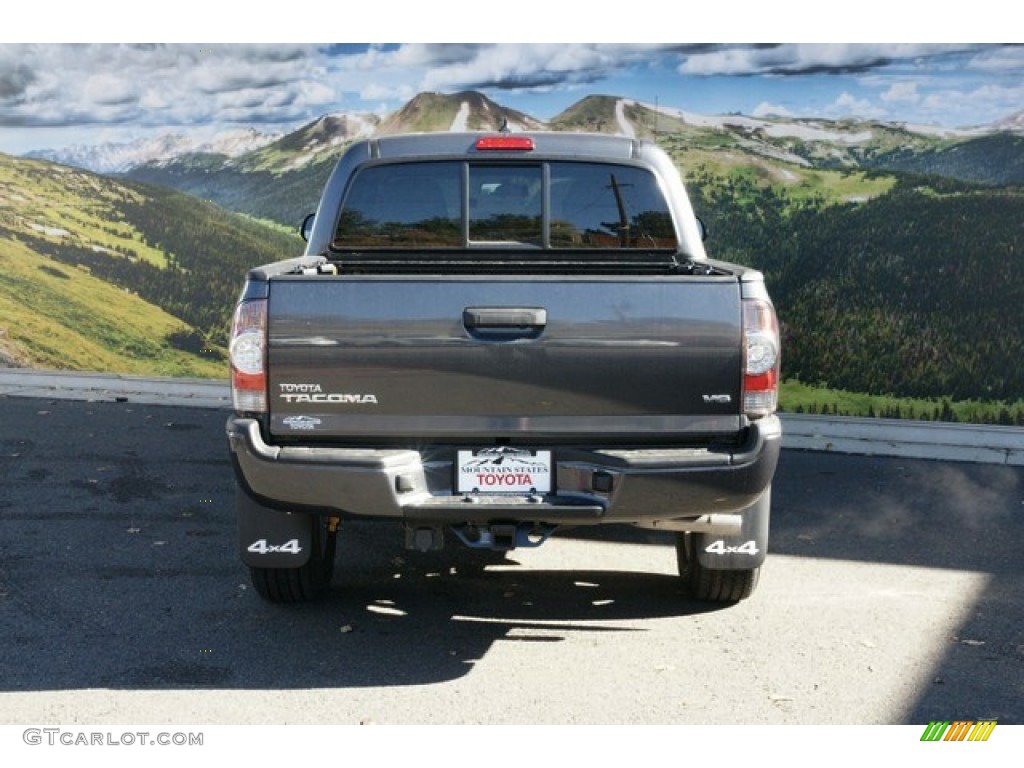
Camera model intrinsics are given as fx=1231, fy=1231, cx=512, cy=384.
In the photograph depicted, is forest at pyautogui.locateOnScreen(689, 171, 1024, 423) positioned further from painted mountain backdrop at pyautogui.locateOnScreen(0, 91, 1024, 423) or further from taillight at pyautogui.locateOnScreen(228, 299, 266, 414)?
taillight at pyautogui.locateOnScreen(228, 299, 266, 414)

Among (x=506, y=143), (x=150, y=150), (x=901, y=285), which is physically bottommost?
(x=901, y=285)

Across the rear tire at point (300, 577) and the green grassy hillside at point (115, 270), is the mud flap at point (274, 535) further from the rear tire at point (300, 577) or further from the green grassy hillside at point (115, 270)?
the green grassy hillside at point (115, 270)

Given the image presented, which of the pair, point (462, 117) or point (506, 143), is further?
point (462, 117)

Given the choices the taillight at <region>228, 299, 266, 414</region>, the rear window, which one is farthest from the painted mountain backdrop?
the taillight at <region>228, 299, 266, 414</region>

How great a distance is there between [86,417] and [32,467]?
7.98 ft

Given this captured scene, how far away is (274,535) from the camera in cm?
527

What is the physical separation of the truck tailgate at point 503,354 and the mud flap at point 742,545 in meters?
0.83

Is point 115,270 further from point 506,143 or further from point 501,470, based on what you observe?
point 501,470

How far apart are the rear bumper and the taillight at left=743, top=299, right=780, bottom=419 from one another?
92 mm

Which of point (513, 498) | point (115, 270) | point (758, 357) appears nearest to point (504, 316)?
point (513, 498)

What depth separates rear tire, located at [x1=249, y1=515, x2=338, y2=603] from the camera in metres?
5.52

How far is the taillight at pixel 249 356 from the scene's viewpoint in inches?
181

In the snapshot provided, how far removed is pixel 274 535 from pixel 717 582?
201cm

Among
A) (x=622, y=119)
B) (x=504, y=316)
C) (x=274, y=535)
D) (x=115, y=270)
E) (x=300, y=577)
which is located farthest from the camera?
(x=115, y=270)
